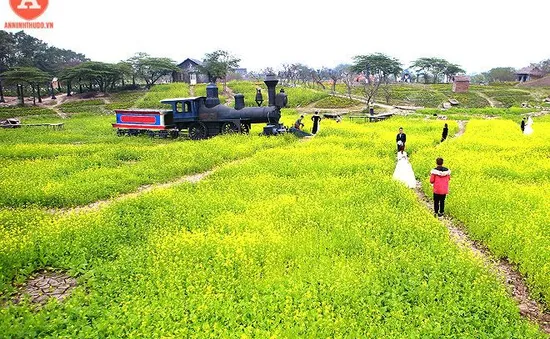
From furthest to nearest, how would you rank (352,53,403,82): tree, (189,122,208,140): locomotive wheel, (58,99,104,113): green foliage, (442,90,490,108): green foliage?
(352,53,403,82): tree < (442,90,490,108): green foliage < (58,99,104,113): green foliage < (189,122,208,140): locomotive wheel

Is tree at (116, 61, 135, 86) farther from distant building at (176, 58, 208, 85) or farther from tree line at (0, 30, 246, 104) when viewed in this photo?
distant building at (176, 58, 208, 85)

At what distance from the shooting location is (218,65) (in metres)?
59.4

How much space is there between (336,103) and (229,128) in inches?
1094

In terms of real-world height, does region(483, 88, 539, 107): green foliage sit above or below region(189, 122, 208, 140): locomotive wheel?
above

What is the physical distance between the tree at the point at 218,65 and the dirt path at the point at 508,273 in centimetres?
4891

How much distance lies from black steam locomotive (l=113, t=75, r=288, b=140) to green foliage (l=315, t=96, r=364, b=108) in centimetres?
2582

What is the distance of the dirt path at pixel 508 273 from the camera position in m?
6.25

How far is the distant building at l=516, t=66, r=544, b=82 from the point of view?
251ft

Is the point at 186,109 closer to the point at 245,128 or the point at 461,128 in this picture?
the point at 245,128

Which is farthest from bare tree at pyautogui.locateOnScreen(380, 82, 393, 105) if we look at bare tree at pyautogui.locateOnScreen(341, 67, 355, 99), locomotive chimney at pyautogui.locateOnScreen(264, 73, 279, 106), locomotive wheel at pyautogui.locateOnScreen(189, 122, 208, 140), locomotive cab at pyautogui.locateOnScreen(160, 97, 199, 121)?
locomotive cab at pyautogui.locateOnScreen(160, 97, 199, 121)

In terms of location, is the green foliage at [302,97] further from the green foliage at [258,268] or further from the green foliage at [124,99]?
the green foliage at [258,268]

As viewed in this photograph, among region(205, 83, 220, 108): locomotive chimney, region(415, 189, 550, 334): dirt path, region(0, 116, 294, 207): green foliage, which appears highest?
region(205, 83, 220, 108): locomotive chimney

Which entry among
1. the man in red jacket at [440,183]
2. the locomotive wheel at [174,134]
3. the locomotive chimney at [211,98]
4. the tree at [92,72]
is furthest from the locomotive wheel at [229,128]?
the tree at [92,72]

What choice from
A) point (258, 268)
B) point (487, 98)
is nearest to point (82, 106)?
point (258, 268)
